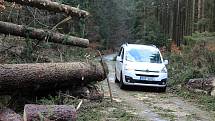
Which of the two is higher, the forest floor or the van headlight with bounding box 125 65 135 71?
the van headlight with bounding box 125 65 135 71

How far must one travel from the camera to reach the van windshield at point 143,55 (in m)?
19.4

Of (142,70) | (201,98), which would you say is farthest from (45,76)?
(142,70)

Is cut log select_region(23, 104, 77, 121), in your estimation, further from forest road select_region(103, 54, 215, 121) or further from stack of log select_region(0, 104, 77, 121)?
forest road select_region(103, 54, 215, 121)

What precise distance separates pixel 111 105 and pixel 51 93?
199cm

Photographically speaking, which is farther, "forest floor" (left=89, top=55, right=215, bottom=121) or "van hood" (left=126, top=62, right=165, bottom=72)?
"van hood" (left=126, top=62, right=165, bottom=72)

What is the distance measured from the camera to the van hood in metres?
18.5

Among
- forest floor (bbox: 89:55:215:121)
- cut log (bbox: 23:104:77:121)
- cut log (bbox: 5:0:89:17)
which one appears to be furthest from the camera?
cut log (bbox: 5:0:89:17)

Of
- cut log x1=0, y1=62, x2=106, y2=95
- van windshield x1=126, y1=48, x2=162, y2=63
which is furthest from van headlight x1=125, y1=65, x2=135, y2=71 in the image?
cut log x1=0, y1=62, x2=106, y2=95

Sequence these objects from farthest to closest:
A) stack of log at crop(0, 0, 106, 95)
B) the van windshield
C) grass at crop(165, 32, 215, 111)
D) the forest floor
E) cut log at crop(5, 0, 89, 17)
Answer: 1. the van windshield
2. grass at crop(165, 32, 215, 111)
3. cut log at crop(5, 0, 89, 17)
4. the forest floor
5. stack of log at crop(0, 0, 106, 95)

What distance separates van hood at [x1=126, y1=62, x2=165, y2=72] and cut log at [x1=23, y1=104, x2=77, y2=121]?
883 centimetres

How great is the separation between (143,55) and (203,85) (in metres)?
3.22

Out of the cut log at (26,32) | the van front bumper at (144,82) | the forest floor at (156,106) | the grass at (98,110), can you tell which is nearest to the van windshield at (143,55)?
the van front bumper at (144,82)

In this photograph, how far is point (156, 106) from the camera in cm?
1435

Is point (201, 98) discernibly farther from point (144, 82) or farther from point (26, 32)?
point (26, 32)
